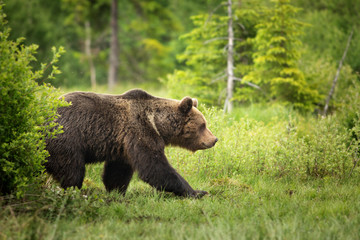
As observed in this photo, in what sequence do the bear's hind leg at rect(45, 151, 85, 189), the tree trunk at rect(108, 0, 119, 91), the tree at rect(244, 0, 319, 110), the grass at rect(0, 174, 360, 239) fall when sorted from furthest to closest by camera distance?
the tree trunk at rect(108, 0, 119, 91) < the tree at rect(244, 0, 319, 110) < the bear's hind leg at rect(45, 151, 85, 189) < the grass at rect(0, 174, 360, 239)

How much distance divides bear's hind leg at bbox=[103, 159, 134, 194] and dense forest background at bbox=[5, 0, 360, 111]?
213 cm

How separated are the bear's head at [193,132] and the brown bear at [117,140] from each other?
153mm

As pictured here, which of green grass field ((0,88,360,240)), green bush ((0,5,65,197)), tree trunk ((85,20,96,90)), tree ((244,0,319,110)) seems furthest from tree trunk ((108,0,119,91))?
green bush ((0,5,65,197))

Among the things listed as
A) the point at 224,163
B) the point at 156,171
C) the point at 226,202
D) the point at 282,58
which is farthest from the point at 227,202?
the point at 282,58

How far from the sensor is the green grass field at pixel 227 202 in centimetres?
329

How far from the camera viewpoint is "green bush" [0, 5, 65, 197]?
11.3 feet

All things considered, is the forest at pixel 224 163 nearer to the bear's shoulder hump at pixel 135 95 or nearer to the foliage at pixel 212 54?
the foliage at pixel 212 54

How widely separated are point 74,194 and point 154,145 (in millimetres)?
1269

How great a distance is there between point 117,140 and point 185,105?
1186 mm

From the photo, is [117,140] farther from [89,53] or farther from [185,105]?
[89,53]

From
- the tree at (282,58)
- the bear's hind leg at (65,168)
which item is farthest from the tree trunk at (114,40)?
the bear's hind leg at (65,168)

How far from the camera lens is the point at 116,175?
209 inches

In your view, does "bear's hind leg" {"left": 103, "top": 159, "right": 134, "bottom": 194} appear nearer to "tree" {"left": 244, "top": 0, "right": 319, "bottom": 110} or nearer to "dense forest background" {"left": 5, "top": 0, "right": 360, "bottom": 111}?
"dense forest background" {"left": 5, "top": 0, "right": 360, "bottom": 111}

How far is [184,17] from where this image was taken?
91.0 feet
